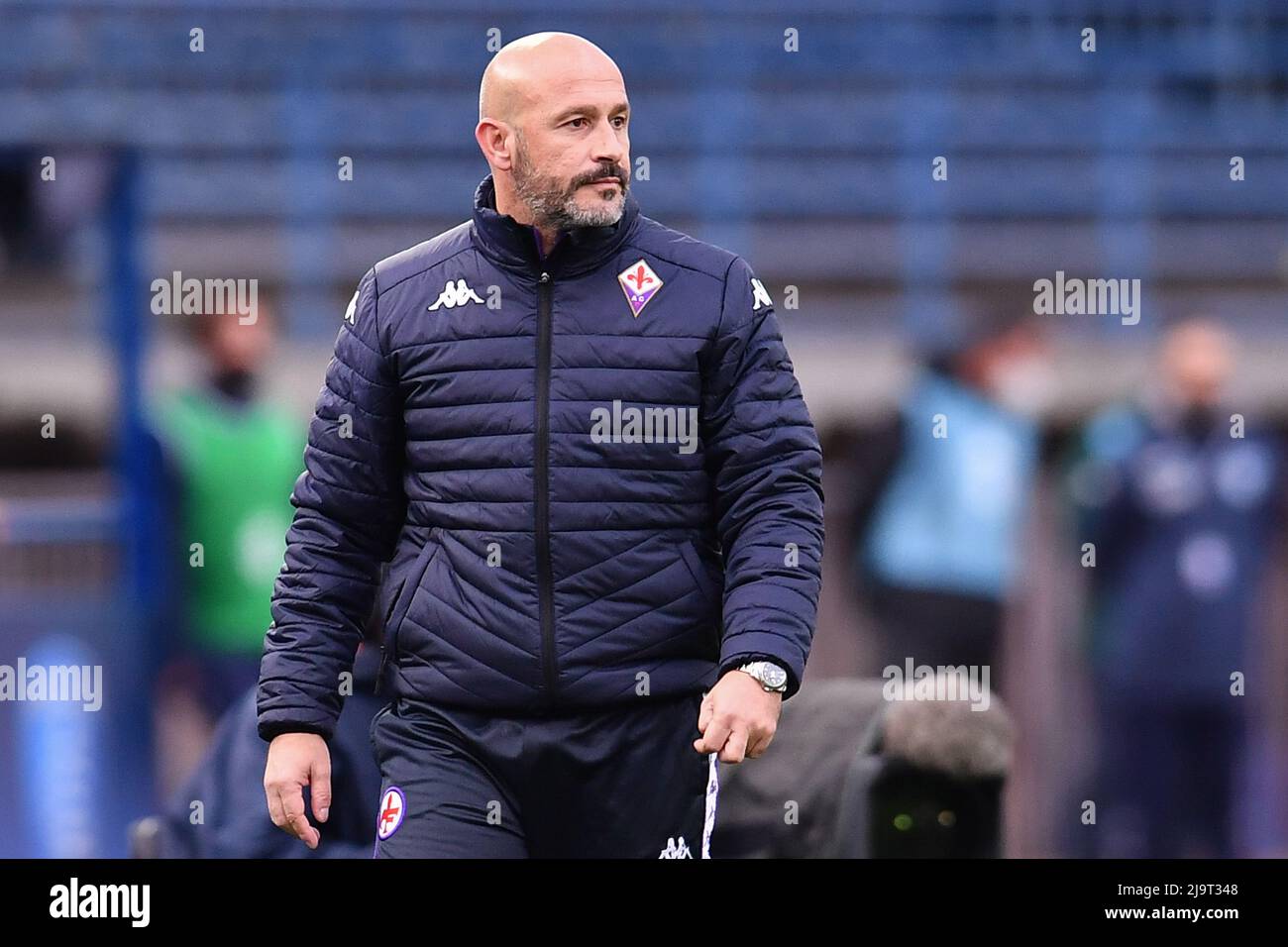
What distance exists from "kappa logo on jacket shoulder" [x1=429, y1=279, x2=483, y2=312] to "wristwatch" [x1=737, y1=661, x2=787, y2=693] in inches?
25.7

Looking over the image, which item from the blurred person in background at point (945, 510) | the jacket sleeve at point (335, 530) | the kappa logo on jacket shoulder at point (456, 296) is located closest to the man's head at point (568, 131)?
the kappa logo on jacket shoulder at point (456, 296)

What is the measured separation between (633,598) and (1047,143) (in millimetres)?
9615

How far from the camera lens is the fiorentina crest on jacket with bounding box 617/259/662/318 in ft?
10.2

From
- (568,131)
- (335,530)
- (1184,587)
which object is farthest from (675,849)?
(1184,587)

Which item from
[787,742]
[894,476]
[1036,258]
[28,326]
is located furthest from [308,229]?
A: [787,742]

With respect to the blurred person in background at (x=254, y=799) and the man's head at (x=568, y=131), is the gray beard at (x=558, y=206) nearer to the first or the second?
the man's head at (x=568, y=131)

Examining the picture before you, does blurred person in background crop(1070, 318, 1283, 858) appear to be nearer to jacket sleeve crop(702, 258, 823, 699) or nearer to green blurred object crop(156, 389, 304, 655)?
green blurred object crop(156, 389, 304, 655)

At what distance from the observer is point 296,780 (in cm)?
307

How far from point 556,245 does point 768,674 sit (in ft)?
2.25

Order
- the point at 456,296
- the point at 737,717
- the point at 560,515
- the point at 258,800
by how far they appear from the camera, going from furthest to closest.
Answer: the point at 258,800 → the point at 456,296 → the point at 560,515 → the point at 737,717

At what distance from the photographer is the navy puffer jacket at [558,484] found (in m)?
3.02

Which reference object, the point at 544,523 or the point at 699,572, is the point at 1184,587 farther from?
the point at 544,523

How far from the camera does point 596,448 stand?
3033mm

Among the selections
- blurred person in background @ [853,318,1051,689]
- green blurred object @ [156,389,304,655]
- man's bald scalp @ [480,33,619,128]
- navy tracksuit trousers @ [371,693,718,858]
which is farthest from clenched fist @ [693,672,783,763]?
green blurred object @ [156,389,304,655]
